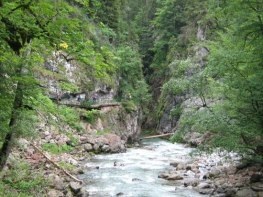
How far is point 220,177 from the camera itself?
17.0m

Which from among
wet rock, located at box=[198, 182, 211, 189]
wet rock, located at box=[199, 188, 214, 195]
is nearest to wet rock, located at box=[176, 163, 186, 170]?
wet rock, located at box=[198, 182, 211, 189]

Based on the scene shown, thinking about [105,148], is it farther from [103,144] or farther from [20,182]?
[20,182]

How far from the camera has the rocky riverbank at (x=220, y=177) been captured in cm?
1392

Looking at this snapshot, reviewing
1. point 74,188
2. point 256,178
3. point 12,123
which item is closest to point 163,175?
point 256,178

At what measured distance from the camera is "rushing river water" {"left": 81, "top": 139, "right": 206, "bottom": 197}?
1405cm

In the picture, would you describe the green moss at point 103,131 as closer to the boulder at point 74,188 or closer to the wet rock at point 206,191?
the wet rock at point 206,191

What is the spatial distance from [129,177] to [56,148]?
5548 millimetres

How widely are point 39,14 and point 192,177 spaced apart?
1372cm

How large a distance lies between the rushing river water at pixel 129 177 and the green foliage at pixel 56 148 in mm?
1782

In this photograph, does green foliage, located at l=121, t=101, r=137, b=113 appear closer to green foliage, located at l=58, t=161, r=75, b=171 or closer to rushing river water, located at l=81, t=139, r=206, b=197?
rushing river water, located at l=81, t=139, r=206, b=197

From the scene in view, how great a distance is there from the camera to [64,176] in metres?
14.5

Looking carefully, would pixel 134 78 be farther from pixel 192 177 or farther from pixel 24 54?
pixel 24 54

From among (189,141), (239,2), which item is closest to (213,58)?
(239,2)

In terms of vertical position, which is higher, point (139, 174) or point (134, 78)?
point (134, 78)
